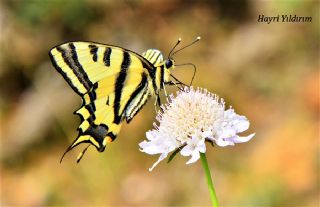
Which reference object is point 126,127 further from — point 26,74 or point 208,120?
point 208,120

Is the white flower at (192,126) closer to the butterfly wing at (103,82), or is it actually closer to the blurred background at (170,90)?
the butterfly wing at (103,82)

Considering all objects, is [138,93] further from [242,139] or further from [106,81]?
[242,139]

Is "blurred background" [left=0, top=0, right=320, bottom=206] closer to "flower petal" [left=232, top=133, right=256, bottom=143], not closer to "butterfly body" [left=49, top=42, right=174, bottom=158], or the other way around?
"butterfly body" [left=49, top=42, right=174, bottom=158]

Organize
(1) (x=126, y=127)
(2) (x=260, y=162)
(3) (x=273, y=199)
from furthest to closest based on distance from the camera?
1. (1) (x=126, y=127)
2. (2) (x=260, y=162)
3. (3) (x=273, y=199)

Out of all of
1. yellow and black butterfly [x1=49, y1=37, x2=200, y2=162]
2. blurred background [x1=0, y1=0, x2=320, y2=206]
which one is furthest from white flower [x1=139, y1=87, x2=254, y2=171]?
blurred background [x1=0, y1=0, x2=320, y2=206]

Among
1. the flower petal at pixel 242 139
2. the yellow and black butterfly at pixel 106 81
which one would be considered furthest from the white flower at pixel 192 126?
the yellow and black butterfly at pixel 106 81

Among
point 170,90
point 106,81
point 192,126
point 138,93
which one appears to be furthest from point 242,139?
point 170,90

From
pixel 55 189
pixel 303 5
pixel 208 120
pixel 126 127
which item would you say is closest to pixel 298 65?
pixel 303 5
